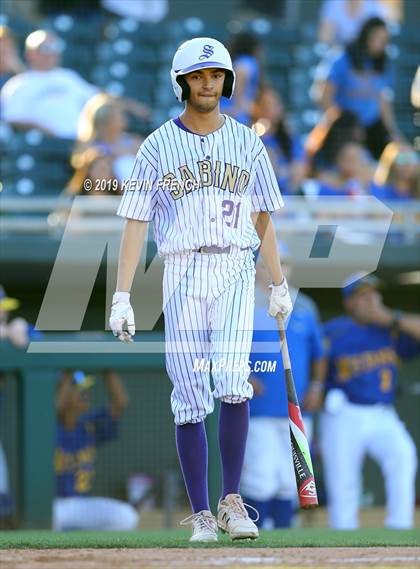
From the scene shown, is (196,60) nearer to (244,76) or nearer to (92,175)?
(92,175)

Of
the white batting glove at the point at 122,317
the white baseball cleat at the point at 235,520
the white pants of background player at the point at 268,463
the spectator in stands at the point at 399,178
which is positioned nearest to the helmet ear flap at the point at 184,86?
the white batting glove at the point at 122,317

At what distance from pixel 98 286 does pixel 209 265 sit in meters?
4.89

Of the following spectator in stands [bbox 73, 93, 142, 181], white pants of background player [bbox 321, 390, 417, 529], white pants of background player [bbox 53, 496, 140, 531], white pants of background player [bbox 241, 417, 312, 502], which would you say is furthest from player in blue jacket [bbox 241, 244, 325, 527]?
spectator in stands [bbox 73, 93, 142, 181]

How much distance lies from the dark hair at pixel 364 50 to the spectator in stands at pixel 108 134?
6.54 feet

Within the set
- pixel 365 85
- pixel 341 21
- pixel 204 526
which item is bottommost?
pixel 204 526

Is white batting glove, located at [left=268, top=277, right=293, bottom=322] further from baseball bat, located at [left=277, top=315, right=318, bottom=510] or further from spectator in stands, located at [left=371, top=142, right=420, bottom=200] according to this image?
spectator in stands, located at [left=371, top=142, right=420, bottom=200]

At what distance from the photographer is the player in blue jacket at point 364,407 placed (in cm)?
808

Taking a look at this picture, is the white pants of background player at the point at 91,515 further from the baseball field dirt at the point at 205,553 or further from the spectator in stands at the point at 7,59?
the spectator in stands at the point at 7,59

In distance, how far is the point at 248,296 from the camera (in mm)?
4773

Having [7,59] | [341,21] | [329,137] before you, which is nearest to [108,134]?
[7,59]

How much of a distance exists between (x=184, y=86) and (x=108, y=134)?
4545 millimetres

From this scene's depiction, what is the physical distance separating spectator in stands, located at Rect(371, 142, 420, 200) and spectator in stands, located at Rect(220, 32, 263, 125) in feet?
3.52

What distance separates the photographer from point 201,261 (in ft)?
15.4

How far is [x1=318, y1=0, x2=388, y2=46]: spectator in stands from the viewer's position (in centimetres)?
1062
